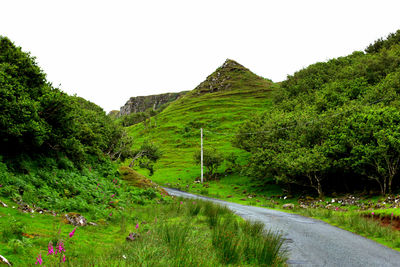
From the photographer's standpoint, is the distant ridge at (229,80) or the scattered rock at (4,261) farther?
the distant ridge at (229,80)

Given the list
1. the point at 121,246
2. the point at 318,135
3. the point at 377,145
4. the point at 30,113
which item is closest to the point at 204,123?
the point at 318,135

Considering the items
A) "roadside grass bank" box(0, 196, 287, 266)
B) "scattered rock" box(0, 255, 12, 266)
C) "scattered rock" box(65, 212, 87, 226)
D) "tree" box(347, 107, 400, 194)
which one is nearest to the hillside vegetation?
"tree" box(347, 107, 400, 194)

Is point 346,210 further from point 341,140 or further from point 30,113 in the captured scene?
point 30,113

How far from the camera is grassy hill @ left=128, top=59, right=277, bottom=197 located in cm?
6578

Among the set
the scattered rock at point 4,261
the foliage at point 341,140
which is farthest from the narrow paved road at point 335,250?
the foliage at point 341,140

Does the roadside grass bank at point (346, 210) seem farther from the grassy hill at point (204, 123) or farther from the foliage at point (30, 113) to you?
the foliage at point (30, 113)

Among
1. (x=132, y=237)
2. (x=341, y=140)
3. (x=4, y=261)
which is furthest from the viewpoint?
(x=341, y=140)

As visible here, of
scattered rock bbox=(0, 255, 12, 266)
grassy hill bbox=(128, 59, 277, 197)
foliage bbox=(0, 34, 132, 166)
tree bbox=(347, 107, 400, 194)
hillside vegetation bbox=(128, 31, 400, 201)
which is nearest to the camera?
scattered rock bbox=(0, 255, 12, 266)

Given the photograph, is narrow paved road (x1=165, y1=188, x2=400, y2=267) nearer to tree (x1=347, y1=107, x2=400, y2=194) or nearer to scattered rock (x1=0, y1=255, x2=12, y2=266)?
scattered rock (x1=0, y1=255, x2=12, y2=266)

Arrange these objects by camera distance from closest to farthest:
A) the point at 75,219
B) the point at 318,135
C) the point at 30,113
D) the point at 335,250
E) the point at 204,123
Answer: the point at 75,219 < the point at 335,250 < the point at 30,113 < the point at 318,135 < the point at 204,123

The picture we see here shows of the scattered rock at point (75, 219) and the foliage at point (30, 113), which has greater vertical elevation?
the foliage at point (30, 113)

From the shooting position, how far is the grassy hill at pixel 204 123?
216ft

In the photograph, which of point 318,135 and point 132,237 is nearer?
point 132,237

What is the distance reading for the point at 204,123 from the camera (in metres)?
107
